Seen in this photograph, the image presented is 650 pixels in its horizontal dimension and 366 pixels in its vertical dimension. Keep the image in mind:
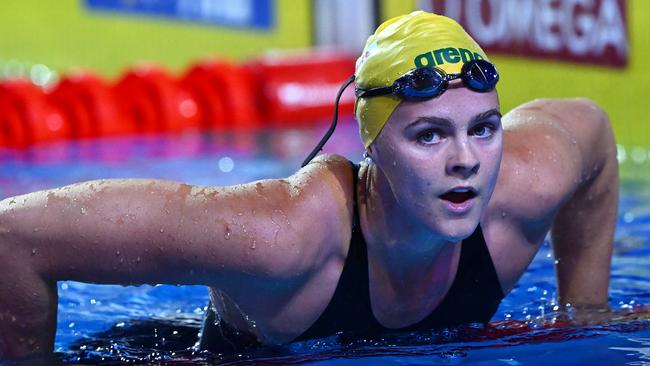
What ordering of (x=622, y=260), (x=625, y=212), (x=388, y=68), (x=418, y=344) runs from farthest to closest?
(x=625, y=212) → (x=622, y=260) → (x=418, y=344) → (x=388, y=68)

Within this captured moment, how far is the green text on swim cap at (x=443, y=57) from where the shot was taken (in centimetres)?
222

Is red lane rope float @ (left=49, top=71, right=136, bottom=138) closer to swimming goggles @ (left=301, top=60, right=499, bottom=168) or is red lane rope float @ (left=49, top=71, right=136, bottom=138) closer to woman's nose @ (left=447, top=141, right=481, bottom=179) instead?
swimming goggles @ (left=301, top=60, right=499, bottom=168)

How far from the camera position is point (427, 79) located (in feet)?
7.11

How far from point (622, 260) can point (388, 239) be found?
171 cm

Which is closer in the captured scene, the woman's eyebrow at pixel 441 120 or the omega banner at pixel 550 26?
the woman's eyebrow at pixel 441 120

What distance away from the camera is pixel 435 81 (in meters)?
2.16

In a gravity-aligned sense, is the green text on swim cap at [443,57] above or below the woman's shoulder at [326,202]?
above

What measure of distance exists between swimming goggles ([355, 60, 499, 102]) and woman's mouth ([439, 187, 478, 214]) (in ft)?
0.65

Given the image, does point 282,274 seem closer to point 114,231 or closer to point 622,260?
point 114,231

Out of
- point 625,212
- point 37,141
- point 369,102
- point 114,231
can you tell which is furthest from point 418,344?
point 37,141

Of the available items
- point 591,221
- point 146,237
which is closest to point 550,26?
point 591,221

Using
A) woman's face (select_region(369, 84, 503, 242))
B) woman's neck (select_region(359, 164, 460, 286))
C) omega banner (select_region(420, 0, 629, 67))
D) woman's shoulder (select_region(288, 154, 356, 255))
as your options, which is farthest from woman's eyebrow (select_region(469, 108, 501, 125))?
omega banner (select_region(420, 0, 629, 67))

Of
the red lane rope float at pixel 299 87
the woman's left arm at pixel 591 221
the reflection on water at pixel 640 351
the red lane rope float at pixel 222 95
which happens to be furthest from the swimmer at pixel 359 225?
the red lane rope float at pixel 299 87

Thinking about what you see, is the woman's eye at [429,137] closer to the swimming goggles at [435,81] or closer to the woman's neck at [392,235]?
the swimming goggles at [435,81]
